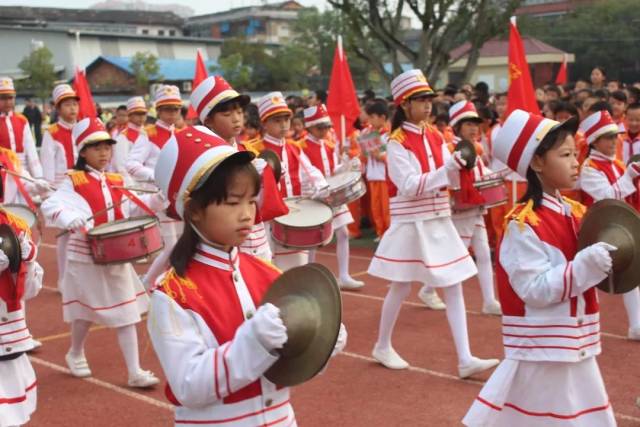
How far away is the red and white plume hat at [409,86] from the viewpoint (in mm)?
6527

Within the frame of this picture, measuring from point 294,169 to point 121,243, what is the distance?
2601 millimetres

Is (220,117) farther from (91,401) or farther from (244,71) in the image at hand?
(244,71)

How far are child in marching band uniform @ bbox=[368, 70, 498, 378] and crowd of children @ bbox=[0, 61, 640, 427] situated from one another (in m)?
0.01

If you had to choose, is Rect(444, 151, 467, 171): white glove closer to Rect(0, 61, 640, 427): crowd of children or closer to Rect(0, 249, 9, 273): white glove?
Rect(0, 61, 640, 427): crowd of children

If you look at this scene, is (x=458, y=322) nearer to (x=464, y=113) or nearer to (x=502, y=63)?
(x=464, y=113)

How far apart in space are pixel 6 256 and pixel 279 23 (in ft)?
306

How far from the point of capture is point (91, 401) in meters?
6.19

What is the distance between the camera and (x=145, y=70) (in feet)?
149

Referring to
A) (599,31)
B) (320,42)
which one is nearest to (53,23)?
(320,42)

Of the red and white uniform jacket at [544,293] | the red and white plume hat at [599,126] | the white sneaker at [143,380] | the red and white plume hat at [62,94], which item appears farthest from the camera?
the red and white plume hat at [62,94]

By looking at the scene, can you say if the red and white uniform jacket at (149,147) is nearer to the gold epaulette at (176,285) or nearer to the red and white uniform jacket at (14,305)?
the red and white uniform jacket at (14,305)

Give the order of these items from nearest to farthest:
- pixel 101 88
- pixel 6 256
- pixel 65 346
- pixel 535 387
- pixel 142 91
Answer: pixel 535 387 < pixel 6 256 < pixel 65 346 < pixel 142 91 < pixel 101 88

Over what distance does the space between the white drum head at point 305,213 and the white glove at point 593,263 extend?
3723mm

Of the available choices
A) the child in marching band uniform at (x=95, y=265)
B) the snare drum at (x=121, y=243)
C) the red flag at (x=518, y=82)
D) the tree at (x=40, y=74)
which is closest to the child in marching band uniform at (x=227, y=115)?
the child in marching band uniform at (x=95, y=265)
